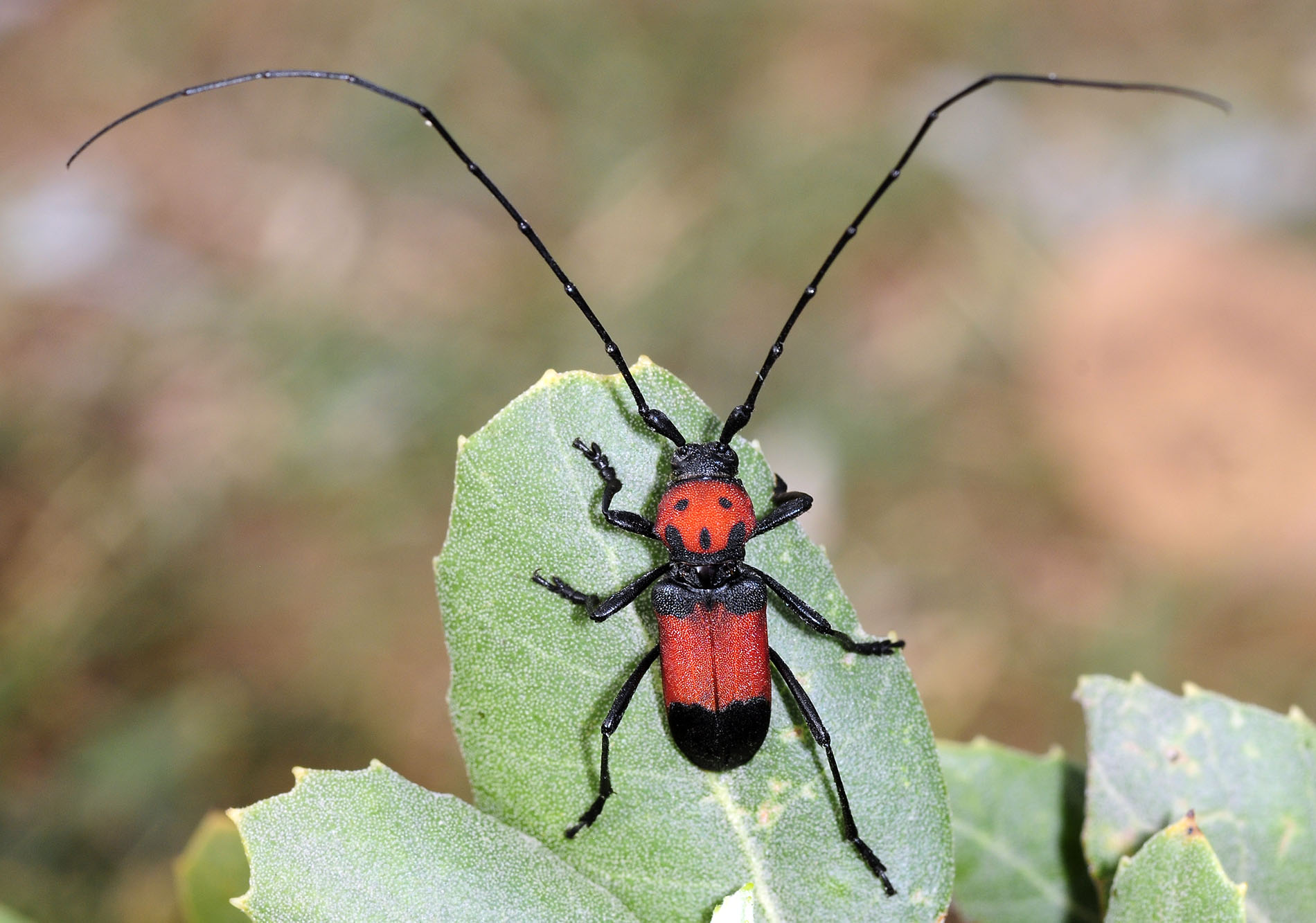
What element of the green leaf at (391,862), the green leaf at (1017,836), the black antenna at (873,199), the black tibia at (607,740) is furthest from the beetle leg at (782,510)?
the green leaf at (391,862)

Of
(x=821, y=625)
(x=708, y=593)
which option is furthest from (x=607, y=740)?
(x=708, y=593)

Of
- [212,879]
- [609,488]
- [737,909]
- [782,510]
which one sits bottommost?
[737,909]

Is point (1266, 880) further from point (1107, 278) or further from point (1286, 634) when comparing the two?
point (1107, 278)

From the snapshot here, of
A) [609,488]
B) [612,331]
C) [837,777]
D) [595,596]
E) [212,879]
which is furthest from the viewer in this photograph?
[612,331]

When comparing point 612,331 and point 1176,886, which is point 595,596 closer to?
point 1176,886

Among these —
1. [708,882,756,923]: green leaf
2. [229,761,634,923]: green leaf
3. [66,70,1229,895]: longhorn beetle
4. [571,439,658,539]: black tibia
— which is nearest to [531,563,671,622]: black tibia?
[66,70,1229,895]: longhorn beetle

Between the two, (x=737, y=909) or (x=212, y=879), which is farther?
(x=212, y=879)
